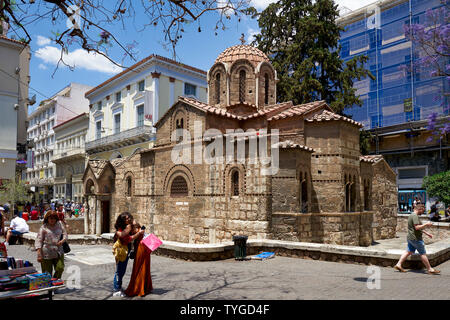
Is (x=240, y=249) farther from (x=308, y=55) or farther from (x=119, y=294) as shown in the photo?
(x=308, y=55)

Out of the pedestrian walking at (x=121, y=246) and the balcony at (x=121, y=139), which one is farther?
the balcony at (x=121, y=139)

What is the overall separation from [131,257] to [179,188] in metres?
10.1

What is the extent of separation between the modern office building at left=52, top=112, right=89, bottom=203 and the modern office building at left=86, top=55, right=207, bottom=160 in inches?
124

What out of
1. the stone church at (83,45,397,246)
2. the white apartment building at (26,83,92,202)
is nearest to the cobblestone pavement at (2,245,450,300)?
the stone church at (83,45,397,246)

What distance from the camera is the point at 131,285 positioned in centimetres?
587

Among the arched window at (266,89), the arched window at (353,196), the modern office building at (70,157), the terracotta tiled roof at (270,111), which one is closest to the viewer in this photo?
the arched window at (353,196)

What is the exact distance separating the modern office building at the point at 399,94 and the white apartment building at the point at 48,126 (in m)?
31.1

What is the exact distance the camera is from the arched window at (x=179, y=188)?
15.7 metres

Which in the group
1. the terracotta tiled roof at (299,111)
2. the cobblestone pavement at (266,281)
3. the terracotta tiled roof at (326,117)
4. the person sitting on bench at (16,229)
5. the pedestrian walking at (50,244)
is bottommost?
the cobblestone pavement at (266,281)

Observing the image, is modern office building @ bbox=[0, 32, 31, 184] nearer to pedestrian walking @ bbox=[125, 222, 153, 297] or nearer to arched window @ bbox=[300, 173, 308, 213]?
arched window @ bbox=[300, 173, 308, 213]

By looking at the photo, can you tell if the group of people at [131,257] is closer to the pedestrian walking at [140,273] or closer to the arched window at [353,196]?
the pedestrian walking at [140,273]

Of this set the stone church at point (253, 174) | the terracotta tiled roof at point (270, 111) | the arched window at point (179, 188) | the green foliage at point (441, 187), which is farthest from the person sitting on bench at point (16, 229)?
the green foliage at point (441, 187)
